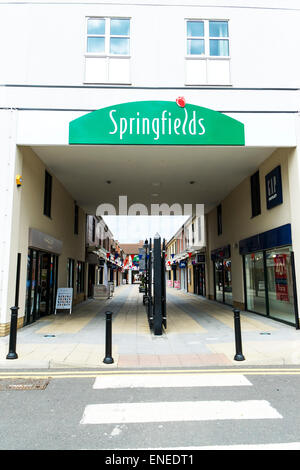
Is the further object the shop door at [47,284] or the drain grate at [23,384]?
the shop door at [47,284]

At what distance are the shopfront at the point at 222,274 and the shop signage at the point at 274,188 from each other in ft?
17.1

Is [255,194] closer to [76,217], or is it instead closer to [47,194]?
[47,194]

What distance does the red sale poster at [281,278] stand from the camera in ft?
33.4

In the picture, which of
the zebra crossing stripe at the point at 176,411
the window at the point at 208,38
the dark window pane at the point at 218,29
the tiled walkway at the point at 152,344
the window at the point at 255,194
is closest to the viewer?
the zebra crossing stripe at the point at 176,411

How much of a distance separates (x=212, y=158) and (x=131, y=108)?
3438 mm

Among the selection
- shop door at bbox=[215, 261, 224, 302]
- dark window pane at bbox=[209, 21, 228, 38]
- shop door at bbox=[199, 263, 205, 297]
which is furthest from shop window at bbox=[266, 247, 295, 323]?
shop door at bbox=[199, 263, 205, 297]

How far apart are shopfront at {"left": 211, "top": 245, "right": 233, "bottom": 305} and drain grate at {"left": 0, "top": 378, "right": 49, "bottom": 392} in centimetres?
1229

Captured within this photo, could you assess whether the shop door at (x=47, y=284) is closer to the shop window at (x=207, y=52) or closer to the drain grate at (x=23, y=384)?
the drain grate at (x=23, y=384)

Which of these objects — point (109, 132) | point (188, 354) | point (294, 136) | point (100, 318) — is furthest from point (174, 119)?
point (100, 318)

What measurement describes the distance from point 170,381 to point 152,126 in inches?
276

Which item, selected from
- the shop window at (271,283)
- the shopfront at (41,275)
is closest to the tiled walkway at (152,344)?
the shop window at (271,283)
